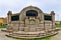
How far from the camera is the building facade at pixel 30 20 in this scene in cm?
2784

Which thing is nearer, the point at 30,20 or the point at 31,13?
the point at 30,20

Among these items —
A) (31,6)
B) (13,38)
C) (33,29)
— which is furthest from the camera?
(31,6)

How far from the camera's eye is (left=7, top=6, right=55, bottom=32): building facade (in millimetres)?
27844

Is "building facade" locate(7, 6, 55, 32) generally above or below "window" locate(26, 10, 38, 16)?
below

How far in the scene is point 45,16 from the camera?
2989 centimetres

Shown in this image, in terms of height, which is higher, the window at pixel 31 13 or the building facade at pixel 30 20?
the window at pixel 31 13

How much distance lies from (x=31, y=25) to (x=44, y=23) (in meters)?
2.89

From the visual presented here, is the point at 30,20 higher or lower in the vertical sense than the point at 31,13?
lower

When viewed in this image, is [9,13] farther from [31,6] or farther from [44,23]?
[44,23]

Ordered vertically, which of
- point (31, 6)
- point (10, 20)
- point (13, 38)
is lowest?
point (13, 38)

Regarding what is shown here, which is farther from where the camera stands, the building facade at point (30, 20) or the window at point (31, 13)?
the window at point (31, 13)

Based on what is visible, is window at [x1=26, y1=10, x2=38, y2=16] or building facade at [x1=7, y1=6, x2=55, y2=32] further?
window at [x1=26, y1=10, x2=38, y2=16]

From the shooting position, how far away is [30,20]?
27562mm

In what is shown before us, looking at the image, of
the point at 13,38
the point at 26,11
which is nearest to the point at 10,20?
the point at 26,11
